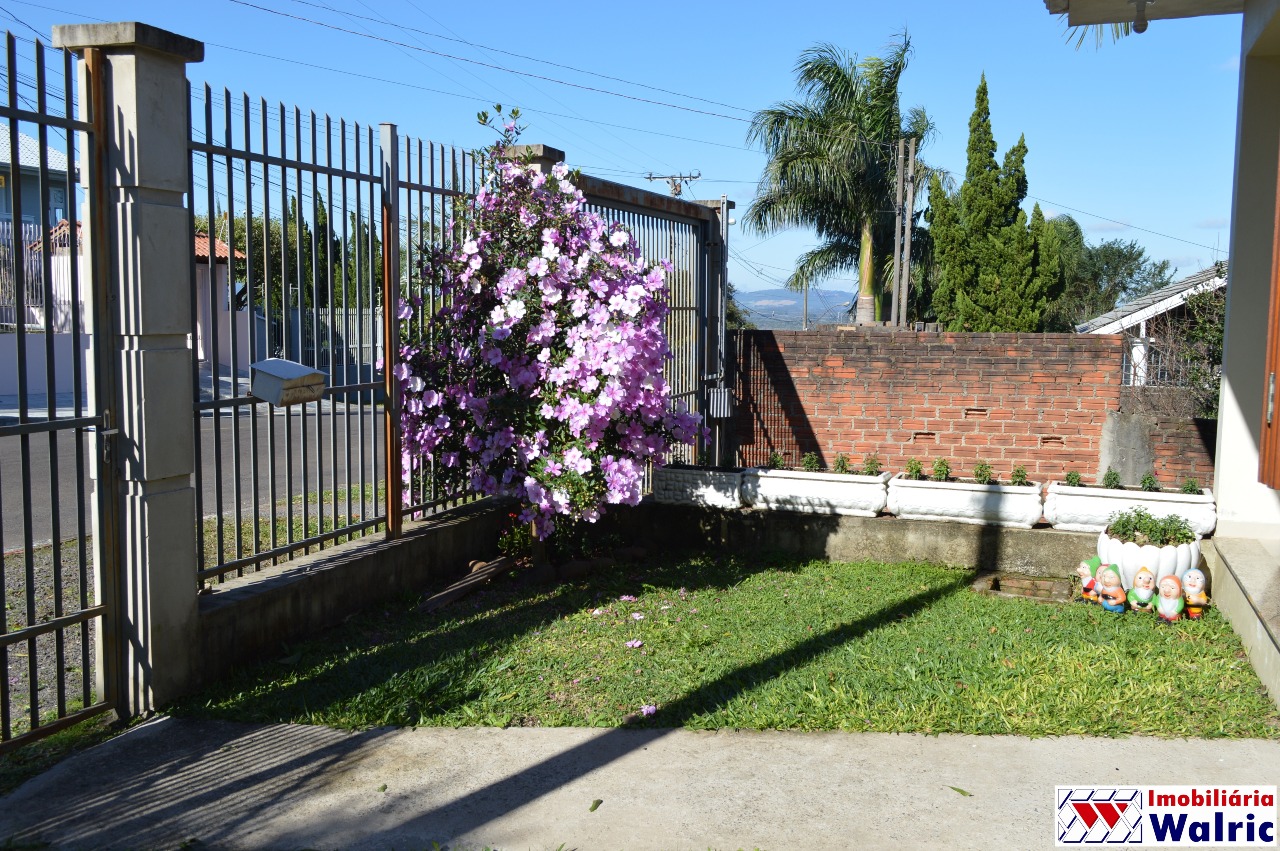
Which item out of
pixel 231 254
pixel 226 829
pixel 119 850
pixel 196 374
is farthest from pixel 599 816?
pixel 231 254

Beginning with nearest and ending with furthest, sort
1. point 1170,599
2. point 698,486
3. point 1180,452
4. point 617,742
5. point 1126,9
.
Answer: point 617,742, point 1170,599, point 1126,9, point 698,486, point 1180,452

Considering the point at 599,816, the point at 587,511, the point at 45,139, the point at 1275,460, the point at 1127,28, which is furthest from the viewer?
the point at 1127,28

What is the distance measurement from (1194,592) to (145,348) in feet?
17.5

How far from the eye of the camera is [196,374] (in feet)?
14.9

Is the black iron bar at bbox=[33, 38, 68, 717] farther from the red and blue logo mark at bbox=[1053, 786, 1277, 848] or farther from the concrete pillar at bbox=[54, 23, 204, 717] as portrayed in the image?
the red and blue logo mark at bbox=[1053, 786, 1277, 848]

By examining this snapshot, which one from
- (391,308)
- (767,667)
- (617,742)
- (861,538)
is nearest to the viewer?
(617,742)

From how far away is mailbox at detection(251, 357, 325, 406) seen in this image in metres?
4.79

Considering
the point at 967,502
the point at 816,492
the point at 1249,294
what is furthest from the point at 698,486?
the point at 1249,294

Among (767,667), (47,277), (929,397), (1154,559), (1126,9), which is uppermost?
(1126,9)

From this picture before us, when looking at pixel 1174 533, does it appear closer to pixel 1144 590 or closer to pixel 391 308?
pixel 1144 590

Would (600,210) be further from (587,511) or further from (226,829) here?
(226,829)

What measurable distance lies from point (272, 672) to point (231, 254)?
73.5 inches

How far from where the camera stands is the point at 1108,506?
664 cm

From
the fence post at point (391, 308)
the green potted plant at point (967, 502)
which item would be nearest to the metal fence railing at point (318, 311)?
the fence post at point (391, 308)
